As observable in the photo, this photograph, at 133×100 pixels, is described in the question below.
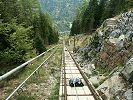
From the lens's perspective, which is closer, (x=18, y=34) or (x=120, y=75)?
(x=120, y=75)

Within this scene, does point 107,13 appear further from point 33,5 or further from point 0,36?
point 0,36

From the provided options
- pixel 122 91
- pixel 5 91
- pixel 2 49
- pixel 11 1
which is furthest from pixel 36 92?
pixel 11 1

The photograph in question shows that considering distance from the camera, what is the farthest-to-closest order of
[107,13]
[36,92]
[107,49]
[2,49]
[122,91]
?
[107,13]
[2,49]
[107,49]
[36,92]
[122,91]

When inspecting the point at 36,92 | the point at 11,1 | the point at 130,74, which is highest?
the point at 11,1

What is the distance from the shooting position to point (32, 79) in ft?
51.6

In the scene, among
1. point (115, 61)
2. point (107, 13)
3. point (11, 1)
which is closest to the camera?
point (115, 61)

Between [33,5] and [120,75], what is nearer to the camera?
[120,75]

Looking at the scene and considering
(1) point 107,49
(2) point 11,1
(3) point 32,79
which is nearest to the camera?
(3) point 32,79

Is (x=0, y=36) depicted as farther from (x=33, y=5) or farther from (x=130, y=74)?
(x=33, y=5)

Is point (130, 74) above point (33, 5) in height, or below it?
below

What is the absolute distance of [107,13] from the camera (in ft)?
209

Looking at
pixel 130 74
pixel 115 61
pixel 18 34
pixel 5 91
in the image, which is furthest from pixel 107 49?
pixel 5 91

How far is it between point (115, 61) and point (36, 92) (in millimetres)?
8299

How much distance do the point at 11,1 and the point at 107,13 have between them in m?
29.7
